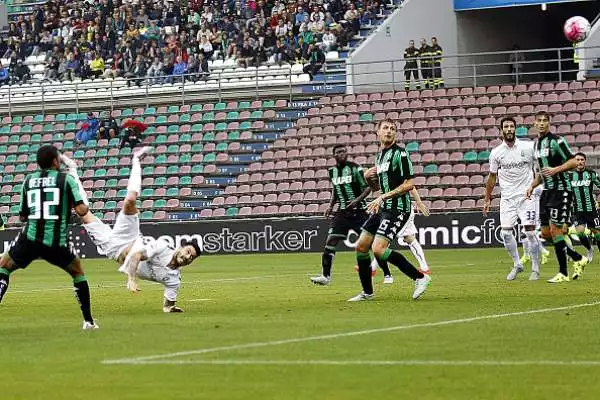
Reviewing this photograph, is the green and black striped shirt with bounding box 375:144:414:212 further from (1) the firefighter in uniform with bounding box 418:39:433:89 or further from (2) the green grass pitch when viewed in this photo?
(1) the firefighter in uniform with bounding box 418:39:433:89

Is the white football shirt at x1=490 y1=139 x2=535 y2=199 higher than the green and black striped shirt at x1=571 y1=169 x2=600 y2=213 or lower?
Answer: higher

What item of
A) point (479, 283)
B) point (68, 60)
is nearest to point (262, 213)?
point (68, 60)

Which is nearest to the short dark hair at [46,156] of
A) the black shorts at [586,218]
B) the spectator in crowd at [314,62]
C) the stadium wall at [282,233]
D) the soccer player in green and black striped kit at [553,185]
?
the soccer player in green and black striped kit at [553,185]

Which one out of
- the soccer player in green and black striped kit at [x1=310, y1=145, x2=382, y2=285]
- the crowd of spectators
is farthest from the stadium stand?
the soccer player in green and black striped kit at [x1=310, y1=145, x2=382, y2=285]

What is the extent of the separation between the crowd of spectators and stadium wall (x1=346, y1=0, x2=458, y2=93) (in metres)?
1.23

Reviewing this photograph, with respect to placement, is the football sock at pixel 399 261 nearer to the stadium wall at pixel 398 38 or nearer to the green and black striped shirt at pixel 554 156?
the green and black striped shirt at pixel 554 156

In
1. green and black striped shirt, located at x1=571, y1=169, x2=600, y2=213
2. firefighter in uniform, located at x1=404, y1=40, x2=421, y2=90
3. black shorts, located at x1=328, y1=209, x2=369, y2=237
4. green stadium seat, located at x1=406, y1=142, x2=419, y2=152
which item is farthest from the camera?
firefighter in uniform, located at x1=404, y1=40, x2=421, y2=90

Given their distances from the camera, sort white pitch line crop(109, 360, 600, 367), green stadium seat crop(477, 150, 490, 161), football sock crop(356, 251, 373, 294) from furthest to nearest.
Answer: green stadium seat crop(477, 150, 490, 161) → football sock crop(356, 251, 373, 294) → white pitch line crop(109, 360, 600, 367)

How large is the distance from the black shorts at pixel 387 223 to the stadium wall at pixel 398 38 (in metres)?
26.9

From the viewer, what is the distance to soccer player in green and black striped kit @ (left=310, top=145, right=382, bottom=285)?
72.4ft

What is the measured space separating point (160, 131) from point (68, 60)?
738 cm

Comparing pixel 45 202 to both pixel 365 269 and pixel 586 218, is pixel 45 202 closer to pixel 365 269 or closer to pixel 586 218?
pixel 365 269

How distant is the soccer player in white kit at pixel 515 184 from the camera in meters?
21.5

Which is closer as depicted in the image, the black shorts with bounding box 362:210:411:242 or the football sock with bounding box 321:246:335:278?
the black shorts with bounding box 362:210:411:242
